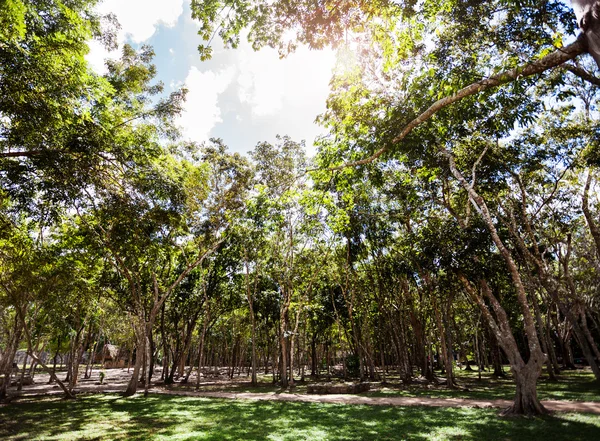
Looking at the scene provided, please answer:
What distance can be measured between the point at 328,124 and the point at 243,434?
29.7ft

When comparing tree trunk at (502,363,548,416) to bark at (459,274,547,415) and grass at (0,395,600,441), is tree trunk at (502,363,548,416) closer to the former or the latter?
bark at (459,274,547,415)

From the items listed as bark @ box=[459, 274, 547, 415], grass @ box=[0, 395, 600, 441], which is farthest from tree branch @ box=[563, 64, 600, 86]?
grass @ box=[0, 395, 600, 441]

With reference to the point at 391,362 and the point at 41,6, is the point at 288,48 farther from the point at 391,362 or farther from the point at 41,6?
the point at 391,362

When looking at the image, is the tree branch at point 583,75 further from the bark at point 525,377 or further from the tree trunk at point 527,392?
the tree trunk at point 527,392

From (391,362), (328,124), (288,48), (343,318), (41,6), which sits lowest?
(391,362)

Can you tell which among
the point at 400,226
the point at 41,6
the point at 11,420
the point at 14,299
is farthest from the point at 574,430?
the point at 14,299

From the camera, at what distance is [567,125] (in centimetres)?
1369

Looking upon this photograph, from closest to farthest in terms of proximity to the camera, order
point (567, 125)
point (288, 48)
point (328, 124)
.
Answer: point (288, 48)
point (328, 124)
point (567, 125)

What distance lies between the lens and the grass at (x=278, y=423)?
28.2 feet

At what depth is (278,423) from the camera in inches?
420

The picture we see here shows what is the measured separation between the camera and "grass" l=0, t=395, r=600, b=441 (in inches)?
339

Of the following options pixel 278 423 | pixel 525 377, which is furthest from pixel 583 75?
pixel 278 423

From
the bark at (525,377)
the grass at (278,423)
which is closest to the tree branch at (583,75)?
the bark at (525,377)

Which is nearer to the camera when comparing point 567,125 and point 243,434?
point 243,434
